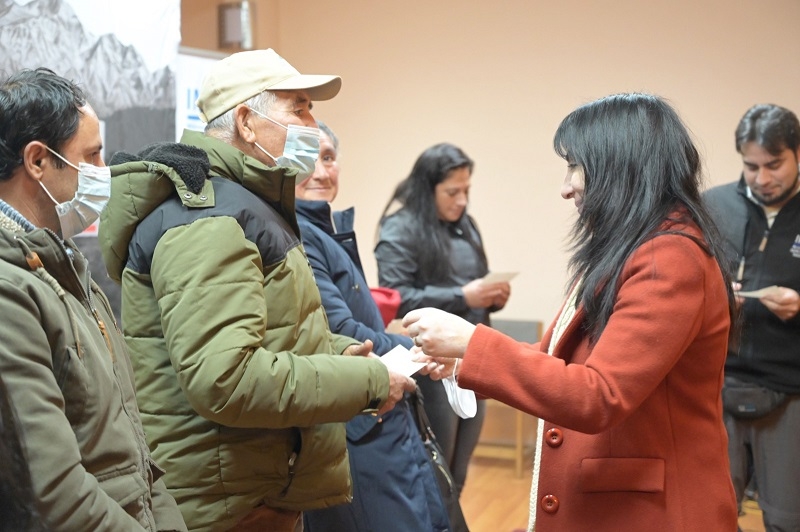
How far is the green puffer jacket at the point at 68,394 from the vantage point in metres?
1.15

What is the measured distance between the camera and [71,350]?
1.25 m

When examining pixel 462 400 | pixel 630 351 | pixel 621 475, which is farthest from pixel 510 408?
pixel 630 351

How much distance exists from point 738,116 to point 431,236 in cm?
243

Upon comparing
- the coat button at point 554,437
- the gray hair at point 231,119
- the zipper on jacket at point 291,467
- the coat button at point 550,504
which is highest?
the gray hair at point 231,119

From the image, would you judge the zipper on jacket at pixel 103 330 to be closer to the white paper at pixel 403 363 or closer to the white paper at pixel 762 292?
the white paper at pixel 403 363

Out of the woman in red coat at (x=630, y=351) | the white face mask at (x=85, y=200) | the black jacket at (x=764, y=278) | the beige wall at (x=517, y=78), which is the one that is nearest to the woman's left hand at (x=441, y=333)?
the woman in red coat at (x=630, y=351)

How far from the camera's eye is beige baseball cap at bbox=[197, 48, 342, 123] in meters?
2.03

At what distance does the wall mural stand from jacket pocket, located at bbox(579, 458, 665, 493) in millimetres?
1928

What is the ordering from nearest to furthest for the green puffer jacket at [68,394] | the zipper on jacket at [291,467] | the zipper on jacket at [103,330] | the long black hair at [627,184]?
the green puffer jacket at [68,394] → the zipper on jacket at [103,330] → the long black hair at [627,184] → the zipper on jacket at [291,467]

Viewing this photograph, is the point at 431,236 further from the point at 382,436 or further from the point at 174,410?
the point at 174,410

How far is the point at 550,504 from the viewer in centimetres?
165

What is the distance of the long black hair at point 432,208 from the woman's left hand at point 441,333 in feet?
6.85

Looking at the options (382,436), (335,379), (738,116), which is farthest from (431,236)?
(738,116)

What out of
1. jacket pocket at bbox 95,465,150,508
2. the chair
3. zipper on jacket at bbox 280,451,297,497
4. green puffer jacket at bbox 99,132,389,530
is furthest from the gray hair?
the chair
